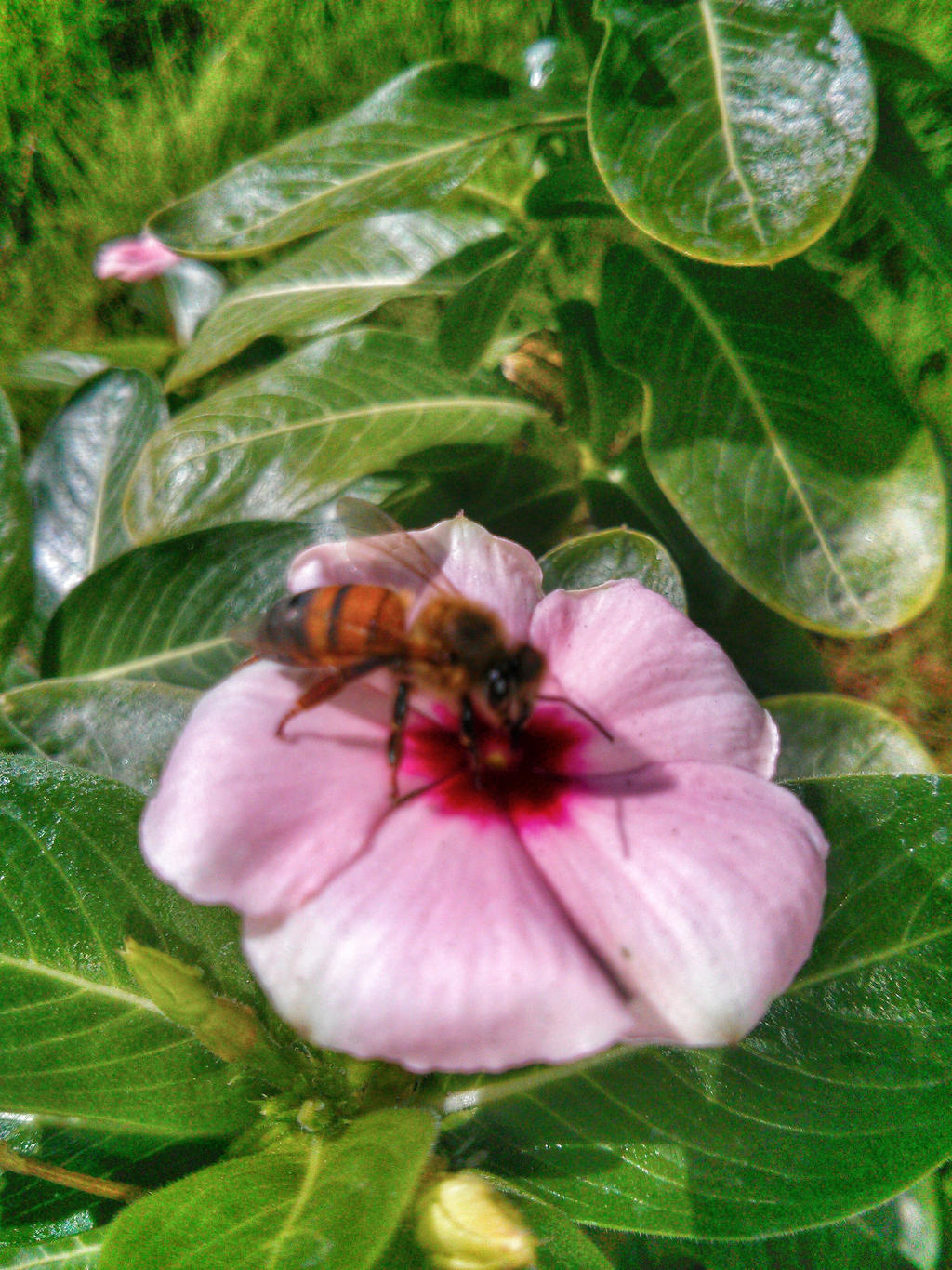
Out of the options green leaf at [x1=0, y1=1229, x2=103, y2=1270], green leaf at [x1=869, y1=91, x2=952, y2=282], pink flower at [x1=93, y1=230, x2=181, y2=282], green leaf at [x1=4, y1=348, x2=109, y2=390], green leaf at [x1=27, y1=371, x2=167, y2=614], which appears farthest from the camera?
pink flower at [x1=93, y1=230, x2=181, y2=282]

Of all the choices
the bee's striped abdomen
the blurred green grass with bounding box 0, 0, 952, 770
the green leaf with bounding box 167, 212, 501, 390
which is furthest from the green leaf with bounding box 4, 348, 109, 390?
the bee's striped abdomen

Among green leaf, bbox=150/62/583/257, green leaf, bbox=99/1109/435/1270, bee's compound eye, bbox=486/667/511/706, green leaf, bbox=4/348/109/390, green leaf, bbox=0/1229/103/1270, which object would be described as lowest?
green leaf, bbox=0/1229/103/1270

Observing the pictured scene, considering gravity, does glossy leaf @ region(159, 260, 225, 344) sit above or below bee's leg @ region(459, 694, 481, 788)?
below

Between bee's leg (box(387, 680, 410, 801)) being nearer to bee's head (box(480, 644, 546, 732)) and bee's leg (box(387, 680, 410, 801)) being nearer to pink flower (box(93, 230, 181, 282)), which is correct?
bee's head (box(480, 644, 546, 732))

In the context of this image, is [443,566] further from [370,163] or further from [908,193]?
[908,193]

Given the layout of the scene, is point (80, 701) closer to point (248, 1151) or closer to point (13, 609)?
point (13, 609)

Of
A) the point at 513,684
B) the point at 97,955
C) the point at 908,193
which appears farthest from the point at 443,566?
the point at 908,193

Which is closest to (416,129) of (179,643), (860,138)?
(860,138)
